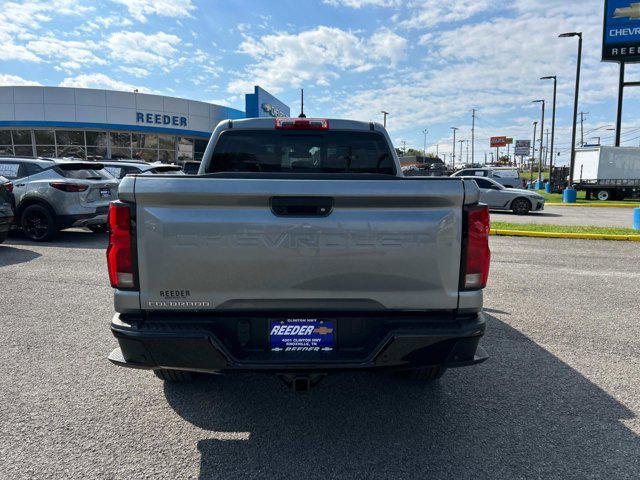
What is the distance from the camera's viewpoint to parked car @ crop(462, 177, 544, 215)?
17578 millimetres

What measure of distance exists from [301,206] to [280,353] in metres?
0.82

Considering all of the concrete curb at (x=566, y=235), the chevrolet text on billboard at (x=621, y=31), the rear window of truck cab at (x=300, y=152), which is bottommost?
the concrete curb at (x=566, y=235)

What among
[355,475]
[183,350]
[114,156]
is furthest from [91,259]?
[114,156]

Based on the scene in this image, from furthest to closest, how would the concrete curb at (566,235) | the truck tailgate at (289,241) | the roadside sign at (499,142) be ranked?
1. the roadside sign at (499,142)
2. the concrete curb at (566,235)
3. the truck tailgate at (289,241)

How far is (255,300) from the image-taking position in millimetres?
2443

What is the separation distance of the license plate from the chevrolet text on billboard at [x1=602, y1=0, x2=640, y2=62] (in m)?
32.6

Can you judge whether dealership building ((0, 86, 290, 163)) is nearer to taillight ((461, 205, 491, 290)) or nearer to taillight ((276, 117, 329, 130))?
taillight ((276, 117, 329, 130))

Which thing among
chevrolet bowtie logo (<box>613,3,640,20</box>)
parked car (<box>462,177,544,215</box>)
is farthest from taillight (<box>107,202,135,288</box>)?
chevrolet bowtie logo (<box>613,3,640,20</box>)

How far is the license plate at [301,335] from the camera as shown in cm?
247

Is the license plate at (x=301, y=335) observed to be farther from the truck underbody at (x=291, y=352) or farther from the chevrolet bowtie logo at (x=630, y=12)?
the chevrolet bowtie logo at (x=630, y=12)

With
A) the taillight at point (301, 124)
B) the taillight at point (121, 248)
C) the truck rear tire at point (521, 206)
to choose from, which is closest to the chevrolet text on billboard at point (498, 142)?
the truck rear tire at point (521, 206)

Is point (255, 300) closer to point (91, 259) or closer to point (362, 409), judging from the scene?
point (362, 409)

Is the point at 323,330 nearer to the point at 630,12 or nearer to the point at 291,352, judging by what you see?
the point at 291,352

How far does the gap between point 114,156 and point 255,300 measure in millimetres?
35485
